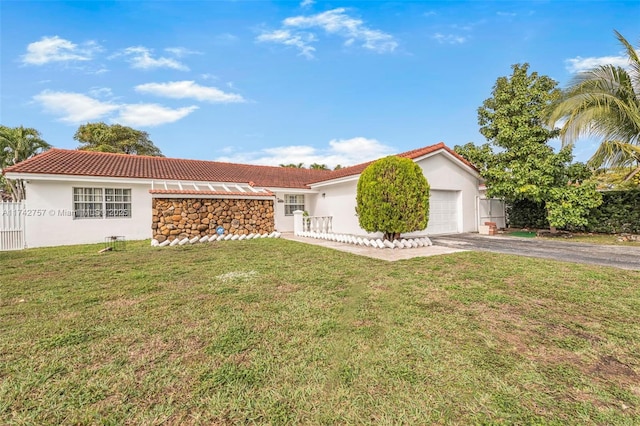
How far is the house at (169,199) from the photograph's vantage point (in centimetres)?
1393

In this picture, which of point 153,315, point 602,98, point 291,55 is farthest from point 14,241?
point 602,98

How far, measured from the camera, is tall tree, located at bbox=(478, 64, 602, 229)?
13.8 m

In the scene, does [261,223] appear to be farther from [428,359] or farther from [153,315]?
[428,359]

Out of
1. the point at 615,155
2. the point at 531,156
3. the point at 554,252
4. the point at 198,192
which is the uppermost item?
the point at 531,156

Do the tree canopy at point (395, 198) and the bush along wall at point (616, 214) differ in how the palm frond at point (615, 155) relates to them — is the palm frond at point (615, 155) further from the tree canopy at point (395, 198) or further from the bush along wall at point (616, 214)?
the tree canopy at point (395, 198)

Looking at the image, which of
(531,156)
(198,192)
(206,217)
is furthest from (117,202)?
(531,156)

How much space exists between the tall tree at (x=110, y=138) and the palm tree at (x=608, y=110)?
39134 mm

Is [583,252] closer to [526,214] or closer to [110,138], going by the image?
[526,214]

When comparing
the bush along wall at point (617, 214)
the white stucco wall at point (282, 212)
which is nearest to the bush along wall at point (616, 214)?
the bush along wall at point (617, 214)

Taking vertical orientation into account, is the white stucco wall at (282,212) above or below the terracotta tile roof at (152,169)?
below

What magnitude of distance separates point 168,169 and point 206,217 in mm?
6763

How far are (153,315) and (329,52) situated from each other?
53.4 feet

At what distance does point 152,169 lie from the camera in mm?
18125

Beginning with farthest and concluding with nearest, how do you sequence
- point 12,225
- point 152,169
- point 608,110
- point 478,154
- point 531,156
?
point 152,169
point 478,154
point 531,156
point 12,225
point 608,110
